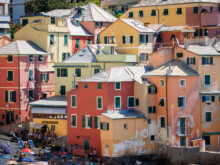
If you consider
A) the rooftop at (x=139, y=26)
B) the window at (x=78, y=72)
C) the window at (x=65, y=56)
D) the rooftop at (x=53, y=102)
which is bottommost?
the rooftop at (x=53, y=102)

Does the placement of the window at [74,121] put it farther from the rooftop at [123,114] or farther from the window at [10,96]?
the window at [10,96]

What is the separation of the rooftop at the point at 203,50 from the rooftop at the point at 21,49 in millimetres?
23277

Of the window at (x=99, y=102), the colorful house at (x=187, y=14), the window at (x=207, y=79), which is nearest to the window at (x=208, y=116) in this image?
the window at (x=207, y=79)

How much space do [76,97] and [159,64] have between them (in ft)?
35.9

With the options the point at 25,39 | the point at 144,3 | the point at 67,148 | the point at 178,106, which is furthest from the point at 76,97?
the point at 144,3

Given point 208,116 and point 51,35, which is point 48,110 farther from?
point 208,116

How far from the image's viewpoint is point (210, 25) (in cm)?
11550

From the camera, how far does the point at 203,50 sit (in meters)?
98.8

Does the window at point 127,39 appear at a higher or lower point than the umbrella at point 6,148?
higher

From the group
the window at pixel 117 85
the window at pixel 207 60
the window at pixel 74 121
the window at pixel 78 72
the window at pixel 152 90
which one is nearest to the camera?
the window at pixel 152 90

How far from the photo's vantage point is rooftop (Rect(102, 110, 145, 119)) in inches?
3706

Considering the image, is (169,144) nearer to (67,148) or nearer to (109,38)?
(67,148)

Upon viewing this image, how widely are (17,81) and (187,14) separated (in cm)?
2684

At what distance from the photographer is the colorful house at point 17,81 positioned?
359 ft
